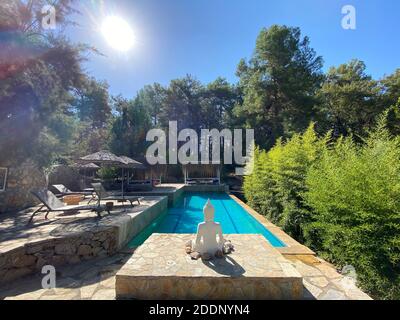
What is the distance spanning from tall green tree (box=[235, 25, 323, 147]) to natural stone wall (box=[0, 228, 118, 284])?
52.9 ft

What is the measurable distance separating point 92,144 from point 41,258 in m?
21.9

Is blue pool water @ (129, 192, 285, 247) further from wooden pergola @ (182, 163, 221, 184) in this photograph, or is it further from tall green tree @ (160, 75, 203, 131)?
tall green tree @ (160, 75, 203, 131)

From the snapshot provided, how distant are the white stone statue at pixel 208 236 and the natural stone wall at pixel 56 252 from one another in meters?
2.27

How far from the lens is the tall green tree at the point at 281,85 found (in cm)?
1758

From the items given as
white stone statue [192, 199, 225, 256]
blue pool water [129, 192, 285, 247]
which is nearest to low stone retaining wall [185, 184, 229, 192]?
blue pool water [129, 192, 285, 247]

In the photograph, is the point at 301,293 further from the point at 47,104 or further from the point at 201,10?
the point at 201,10

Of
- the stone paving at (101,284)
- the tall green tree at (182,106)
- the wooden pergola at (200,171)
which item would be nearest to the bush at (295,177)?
the stone paving at (101,284)

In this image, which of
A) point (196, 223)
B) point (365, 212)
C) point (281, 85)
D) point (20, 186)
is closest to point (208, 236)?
point (365, 212)

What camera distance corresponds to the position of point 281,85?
1791 centimetres

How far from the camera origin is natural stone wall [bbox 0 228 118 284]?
3.24 m

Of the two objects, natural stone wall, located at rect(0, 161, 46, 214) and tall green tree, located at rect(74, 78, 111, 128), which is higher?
tall green tree, located at rect(74, 78, 111, 128)

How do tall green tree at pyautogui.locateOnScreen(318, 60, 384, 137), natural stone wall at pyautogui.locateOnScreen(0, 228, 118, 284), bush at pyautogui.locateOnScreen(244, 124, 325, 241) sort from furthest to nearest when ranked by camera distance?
tall green tree at pyautogui.locateOnScreen(318, 60, 384, 137) → bush at pyautogui.locateOnScreen(244, 124, 325, 241) → natural stone wall at pyautogui.locateOnScreen(0, 228, 118, 284)
